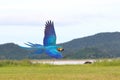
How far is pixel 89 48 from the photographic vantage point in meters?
82.9

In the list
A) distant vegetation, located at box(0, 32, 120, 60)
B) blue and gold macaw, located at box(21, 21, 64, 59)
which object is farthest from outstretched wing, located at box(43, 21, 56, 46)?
distant vegetation, located at box(0, 32, 120, 60)

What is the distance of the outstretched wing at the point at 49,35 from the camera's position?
41.6 meters

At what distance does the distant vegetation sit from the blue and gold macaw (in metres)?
23.3

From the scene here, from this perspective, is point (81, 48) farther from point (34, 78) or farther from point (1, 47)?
point (34, 78)

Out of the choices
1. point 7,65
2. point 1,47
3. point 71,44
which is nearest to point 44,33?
point 7,65

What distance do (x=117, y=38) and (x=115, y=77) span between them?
225ft

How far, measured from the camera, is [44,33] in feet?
139

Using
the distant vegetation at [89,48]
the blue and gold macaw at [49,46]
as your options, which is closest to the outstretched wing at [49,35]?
the blue and gold macaw at [49,46]

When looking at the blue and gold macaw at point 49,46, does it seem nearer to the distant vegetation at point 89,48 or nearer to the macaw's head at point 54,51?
the macaw's head at point 54,51

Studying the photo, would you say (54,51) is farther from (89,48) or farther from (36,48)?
(89,48)

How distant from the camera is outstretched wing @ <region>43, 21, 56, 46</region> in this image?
41.6 m

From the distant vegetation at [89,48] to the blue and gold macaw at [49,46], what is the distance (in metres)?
23.3

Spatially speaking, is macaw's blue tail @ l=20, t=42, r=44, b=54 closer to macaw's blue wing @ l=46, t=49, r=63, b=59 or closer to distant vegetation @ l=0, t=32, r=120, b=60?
macaw's blue wing @ l=46, t=49, r=63, b=59

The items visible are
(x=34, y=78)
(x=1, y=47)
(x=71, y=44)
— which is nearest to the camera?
(x=34, y=78)
